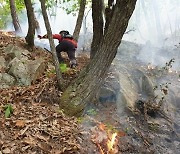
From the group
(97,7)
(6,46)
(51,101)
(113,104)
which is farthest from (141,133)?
(6,46)

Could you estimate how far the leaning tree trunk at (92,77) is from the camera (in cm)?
612

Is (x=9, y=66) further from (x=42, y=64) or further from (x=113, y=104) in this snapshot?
(x=113, y=104)

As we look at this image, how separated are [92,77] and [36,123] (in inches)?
66.4

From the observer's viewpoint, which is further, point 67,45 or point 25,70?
point 67,45

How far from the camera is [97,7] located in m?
6.60

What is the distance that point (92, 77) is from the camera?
253 inches

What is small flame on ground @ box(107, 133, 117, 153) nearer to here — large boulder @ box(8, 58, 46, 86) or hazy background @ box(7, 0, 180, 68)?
large boulder @ box(8, 58, 46, 86)

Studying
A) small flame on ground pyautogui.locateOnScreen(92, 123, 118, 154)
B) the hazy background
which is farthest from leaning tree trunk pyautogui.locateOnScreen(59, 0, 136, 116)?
the hazy background

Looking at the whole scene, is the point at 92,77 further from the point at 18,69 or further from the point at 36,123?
the point at 18,69

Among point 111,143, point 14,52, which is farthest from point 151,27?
point 111,143

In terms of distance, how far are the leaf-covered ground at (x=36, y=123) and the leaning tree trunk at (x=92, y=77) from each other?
0.28 meters

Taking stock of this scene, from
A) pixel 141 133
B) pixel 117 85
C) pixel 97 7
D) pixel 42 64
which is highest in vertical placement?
pixel 97 7

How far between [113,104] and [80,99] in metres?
1.82

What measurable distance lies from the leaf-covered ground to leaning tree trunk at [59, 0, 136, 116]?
285mm
